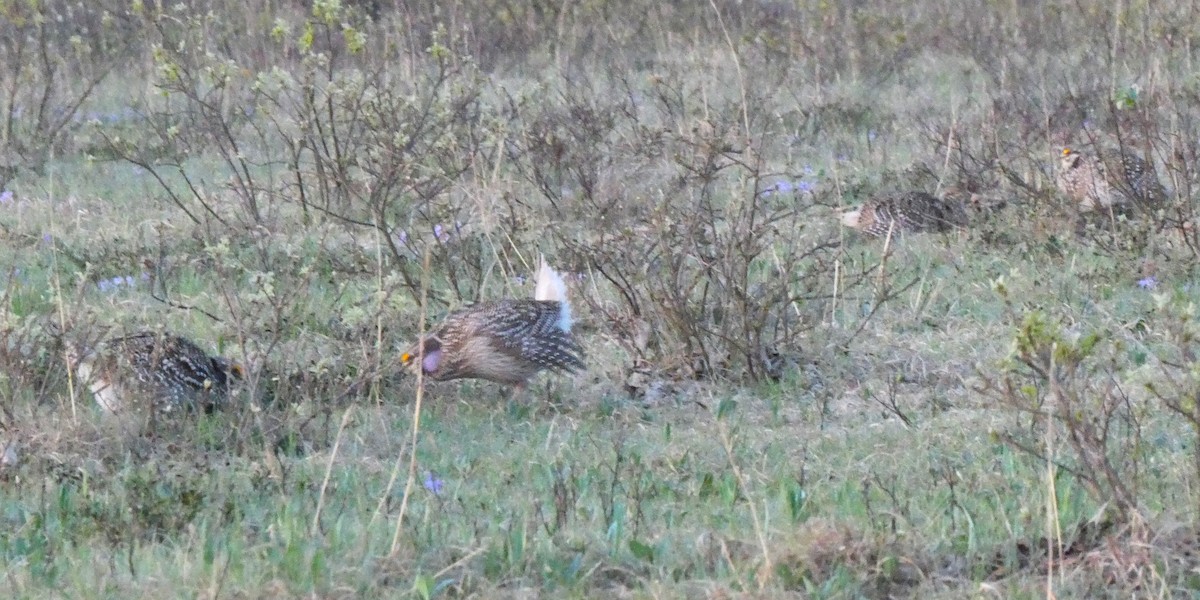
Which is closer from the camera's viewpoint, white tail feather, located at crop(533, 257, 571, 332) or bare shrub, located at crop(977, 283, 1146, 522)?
bare shrub, located at crop(977, 283, 1146, 522)

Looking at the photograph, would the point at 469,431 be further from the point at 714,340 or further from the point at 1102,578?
the point at 1102,578

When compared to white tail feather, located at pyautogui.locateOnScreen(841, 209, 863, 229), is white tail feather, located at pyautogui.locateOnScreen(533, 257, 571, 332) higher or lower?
higher

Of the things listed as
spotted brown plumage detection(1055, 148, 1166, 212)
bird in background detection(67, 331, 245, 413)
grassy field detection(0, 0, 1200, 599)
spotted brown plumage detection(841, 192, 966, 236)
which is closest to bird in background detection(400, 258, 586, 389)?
grassy field detection(0, 0, 1200, 599)

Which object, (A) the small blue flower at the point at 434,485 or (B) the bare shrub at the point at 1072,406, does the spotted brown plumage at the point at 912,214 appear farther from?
(A) the small blue flower at the point at 434,485

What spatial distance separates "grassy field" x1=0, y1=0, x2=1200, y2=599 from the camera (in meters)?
3.90

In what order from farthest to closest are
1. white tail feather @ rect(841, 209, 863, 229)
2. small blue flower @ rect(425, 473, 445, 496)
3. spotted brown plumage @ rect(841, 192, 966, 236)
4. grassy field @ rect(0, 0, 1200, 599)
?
white tail feather @ rect(841, 209, 863, 229) < spotted brown plumage @ rect(841, 192, 966, 236) < small blue flower @ rect(425, 473, 445, 496) < grassy field @ rect(0, 0, 1200, 599)

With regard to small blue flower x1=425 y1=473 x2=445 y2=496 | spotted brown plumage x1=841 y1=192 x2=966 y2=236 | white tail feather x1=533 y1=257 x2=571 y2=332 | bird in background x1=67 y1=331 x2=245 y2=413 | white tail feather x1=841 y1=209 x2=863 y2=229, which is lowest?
white tail feather x1=841 y1=209 x2=863 y2=229

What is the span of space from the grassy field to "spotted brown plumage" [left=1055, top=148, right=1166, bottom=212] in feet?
0.35

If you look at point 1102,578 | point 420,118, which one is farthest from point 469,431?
point 420,118

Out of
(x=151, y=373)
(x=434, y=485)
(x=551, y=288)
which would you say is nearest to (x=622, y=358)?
(x=551, y=288)

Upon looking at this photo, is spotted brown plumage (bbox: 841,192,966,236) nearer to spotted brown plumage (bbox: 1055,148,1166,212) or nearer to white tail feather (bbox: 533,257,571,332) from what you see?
spotted brown plumage (bbox: 1055,148,1166,212)

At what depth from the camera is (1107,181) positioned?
7.68m

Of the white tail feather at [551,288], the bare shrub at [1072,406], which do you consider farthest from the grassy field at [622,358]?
the white tail feather at [551,288]

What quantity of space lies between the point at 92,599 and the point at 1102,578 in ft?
7.62
